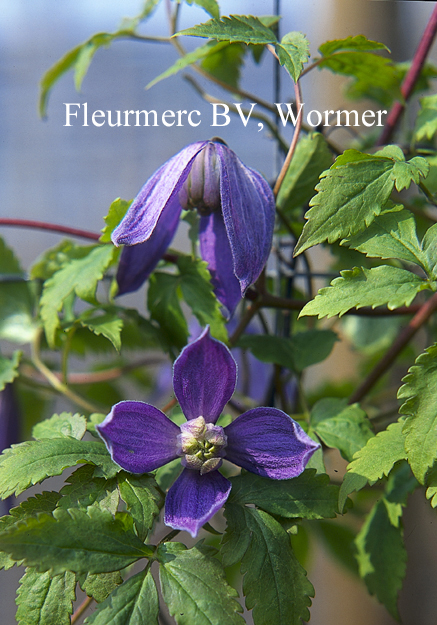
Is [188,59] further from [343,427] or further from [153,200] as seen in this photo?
[343,427]

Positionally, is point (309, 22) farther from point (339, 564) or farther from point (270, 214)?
point (339, 564)

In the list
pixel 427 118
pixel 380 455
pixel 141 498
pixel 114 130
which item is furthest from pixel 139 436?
pixel 114 130

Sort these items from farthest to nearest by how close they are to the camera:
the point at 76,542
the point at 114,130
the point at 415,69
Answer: the point at 114,130, the point at 415,69, the point at 76,542

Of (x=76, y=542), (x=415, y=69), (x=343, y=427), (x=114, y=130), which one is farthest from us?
(x=114, y=130)

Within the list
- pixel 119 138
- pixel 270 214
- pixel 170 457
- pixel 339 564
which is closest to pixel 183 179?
pixel 270 214

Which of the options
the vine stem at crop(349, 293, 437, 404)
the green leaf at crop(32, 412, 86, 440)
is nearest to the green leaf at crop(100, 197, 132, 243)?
the green leaf at crop(32, 412, 86, 440)

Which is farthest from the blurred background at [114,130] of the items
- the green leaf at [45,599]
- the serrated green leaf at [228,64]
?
the green leaf at [45,599]

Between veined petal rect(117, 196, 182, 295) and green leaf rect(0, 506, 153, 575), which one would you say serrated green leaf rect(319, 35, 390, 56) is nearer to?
veined petal rect(117, 196, 182, 295)

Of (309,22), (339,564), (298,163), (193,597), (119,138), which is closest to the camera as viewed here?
(193,597)
